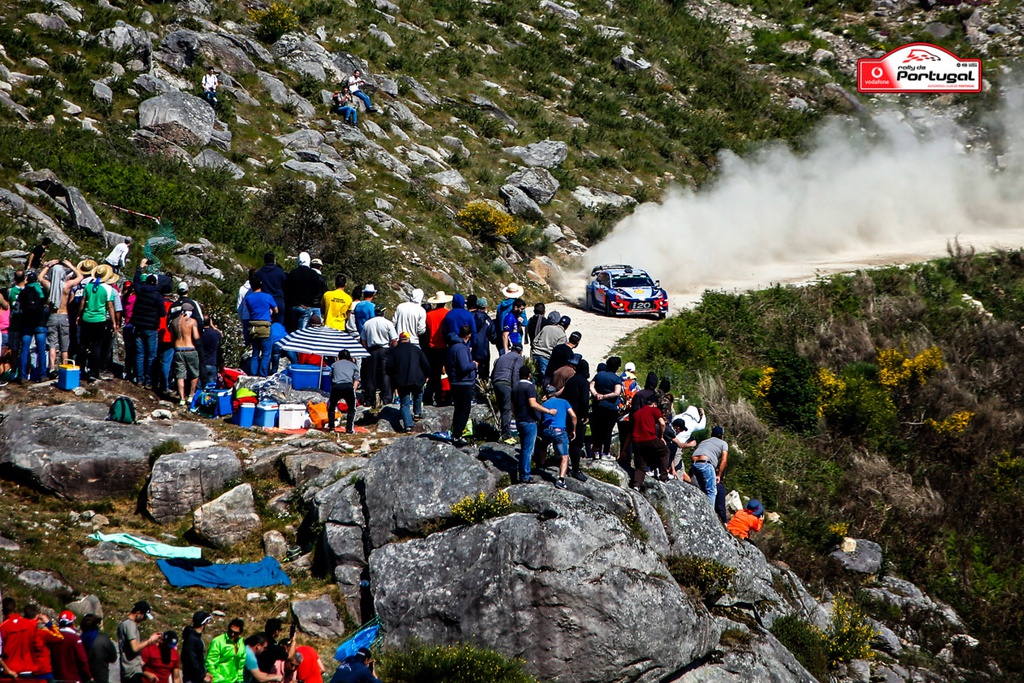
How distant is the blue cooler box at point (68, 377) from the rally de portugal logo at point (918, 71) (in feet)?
160

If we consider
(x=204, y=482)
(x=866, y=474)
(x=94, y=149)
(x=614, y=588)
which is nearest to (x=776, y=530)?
(x=866, y=474)

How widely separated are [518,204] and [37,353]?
22611 mm

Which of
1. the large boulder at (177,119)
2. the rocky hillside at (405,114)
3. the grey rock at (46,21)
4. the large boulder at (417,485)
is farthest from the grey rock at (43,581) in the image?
the grey rock at (46,21)

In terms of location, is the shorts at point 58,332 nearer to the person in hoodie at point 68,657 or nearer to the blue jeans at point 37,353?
the blue jeans at point 37,353

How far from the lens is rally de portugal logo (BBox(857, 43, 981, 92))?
181 feet

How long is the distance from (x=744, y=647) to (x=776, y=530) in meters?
8.29

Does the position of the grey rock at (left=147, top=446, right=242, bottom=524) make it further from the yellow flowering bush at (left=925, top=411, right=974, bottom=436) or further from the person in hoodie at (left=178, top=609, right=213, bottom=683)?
the yellow flowering bush at (left=925, top=411, right=974, bottom=436)

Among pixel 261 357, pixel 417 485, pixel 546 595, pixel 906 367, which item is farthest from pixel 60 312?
pixel 906 367

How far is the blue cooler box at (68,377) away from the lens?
17.7m

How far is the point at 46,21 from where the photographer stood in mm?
33188

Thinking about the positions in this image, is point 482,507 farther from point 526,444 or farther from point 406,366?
point 406,366

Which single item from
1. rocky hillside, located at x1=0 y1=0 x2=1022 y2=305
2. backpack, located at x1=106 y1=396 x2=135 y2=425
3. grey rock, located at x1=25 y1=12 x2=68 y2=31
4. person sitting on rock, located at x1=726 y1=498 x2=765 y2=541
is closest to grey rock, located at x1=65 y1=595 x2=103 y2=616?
backpack, located at x1=106 y1=396 x2=135 y2=425

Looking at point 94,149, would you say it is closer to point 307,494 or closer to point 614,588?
point 307,494

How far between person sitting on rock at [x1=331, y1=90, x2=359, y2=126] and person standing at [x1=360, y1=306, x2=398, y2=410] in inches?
783
